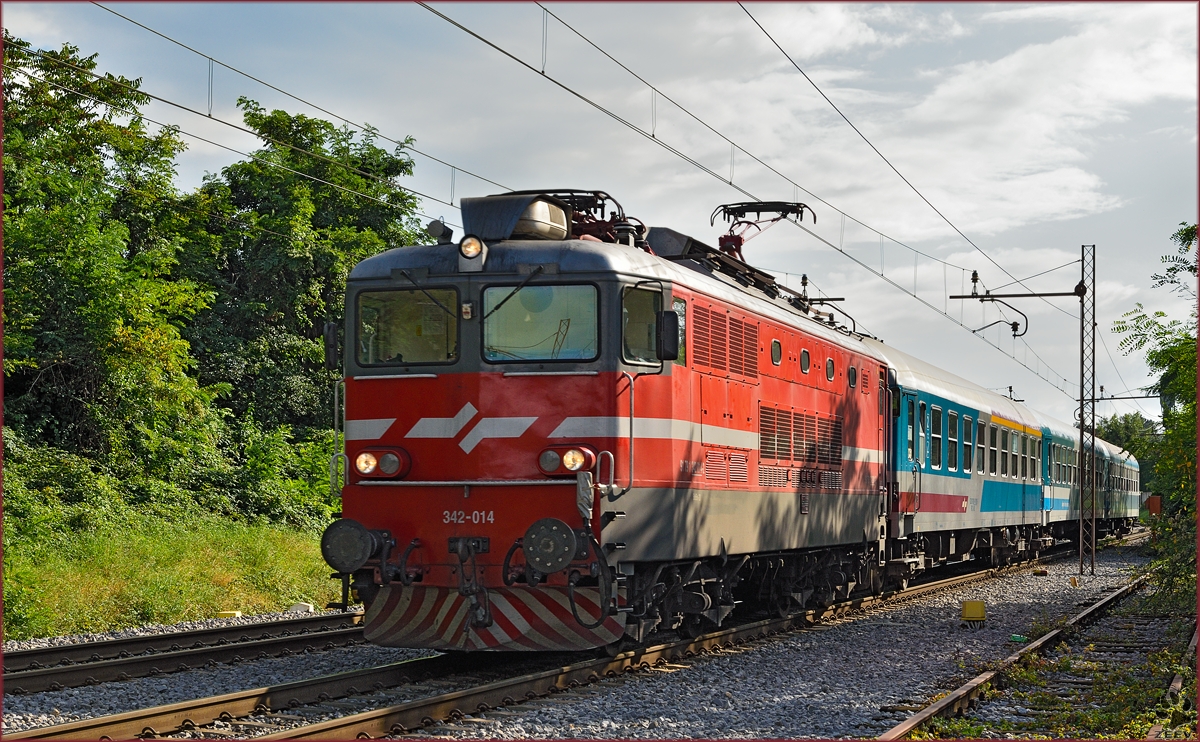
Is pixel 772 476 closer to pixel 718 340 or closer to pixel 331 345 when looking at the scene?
pixel 718 340

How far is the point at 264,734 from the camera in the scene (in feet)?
28.5

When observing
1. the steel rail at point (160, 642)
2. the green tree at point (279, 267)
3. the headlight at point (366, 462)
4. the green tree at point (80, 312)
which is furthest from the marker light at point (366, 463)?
the green tree at point (279, 267)

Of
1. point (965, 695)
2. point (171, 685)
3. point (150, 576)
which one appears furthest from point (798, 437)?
point (150, 576)

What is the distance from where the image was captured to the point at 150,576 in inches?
691

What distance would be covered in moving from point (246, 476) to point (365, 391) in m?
16.1

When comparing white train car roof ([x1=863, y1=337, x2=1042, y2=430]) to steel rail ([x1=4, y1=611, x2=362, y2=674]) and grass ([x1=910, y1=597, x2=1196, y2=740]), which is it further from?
steel rail ([x1=4, y1=611, x2=362, y2=674])

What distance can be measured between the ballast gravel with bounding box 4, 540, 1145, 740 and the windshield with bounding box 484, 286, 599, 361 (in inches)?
115

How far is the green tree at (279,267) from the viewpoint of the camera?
1247 inches

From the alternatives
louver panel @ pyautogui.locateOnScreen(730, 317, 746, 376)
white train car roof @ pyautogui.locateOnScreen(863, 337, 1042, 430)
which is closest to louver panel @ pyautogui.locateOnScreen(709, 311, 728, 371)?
louver panel @ pyautogui.locateOnScreen(730, 317, 746, 376)

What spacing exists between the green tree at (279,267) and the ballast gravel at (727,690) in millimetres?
18243

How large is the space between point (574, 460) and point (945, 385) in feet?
48.4

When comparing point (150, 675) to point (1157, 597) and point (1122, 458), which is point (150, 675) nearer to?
point (1157, 597)

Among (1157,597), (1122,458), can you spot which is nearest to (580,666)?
(1157,597)

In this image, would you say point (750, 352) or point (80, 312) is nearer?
point (750, 352)
